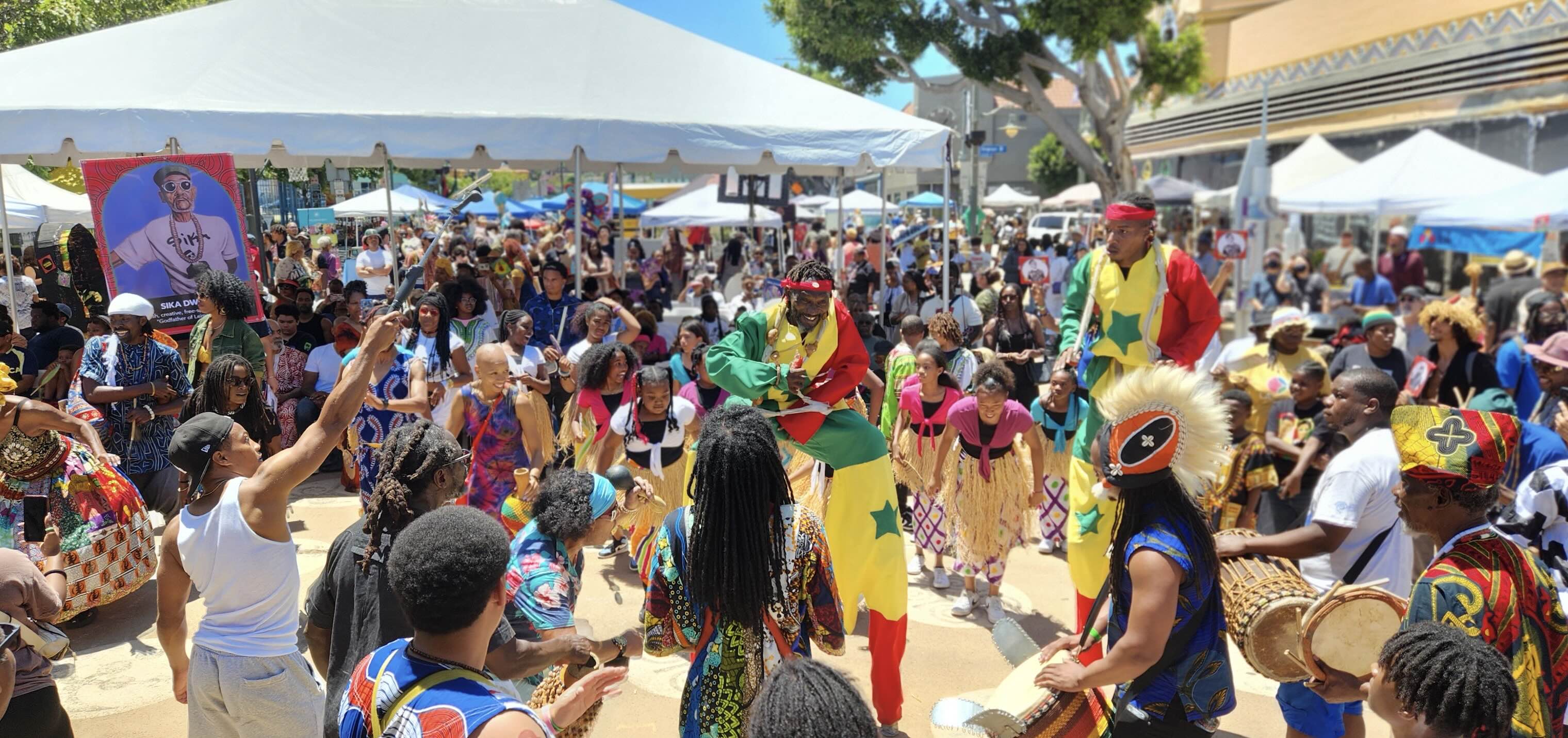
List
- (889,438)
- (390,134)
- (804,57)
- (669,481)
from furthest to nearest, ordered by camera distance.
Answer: (804,57) < (390,134) < (889,438) < (669,481)

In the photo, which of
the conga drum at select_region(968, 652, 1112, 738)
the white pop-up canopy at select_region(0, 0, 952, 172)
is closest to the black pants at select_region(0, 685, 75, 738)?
the conga drum at select_region(968, 652, 1112, 738)

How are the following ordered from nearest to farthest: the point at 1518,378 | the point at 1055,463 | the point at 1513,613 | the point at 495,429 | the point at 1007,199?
1. the point at 1513,613
2. the point at 495,429
3. the point at 1518,378
4. the point at 1055,463
5. the point at 1007,199

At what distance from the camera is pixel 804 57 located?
22609mm

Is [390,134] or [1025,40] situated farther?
[1025,40]

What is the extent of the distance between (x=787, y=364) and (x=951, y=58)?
57.7 feet

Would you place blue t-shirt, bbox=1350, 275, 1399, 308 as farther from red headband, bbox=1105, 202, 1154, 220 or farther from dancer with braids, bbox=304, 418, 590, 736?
dancer with braids, bbox=304, 418, 590, 736

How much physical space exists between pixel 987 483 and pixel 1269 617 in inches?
118

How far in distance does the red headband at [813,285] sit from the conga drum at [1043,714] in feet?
7.03

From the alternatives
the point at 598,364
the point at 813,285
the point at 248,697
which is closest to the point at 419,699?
the point at 248,697

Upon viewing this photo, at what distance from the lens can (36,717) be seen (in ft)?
10.1

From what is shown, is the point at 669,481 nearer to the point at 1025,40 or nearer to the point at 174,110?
the point at 174,110

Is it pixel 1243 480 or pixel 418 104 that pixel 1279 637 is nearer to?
pixel 1243 480

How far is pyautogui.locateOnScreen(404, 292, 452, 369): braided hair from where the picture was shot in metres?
7.20

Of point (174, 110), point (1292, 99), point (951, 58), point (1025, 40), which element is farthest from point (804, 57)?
point (174, 110)
